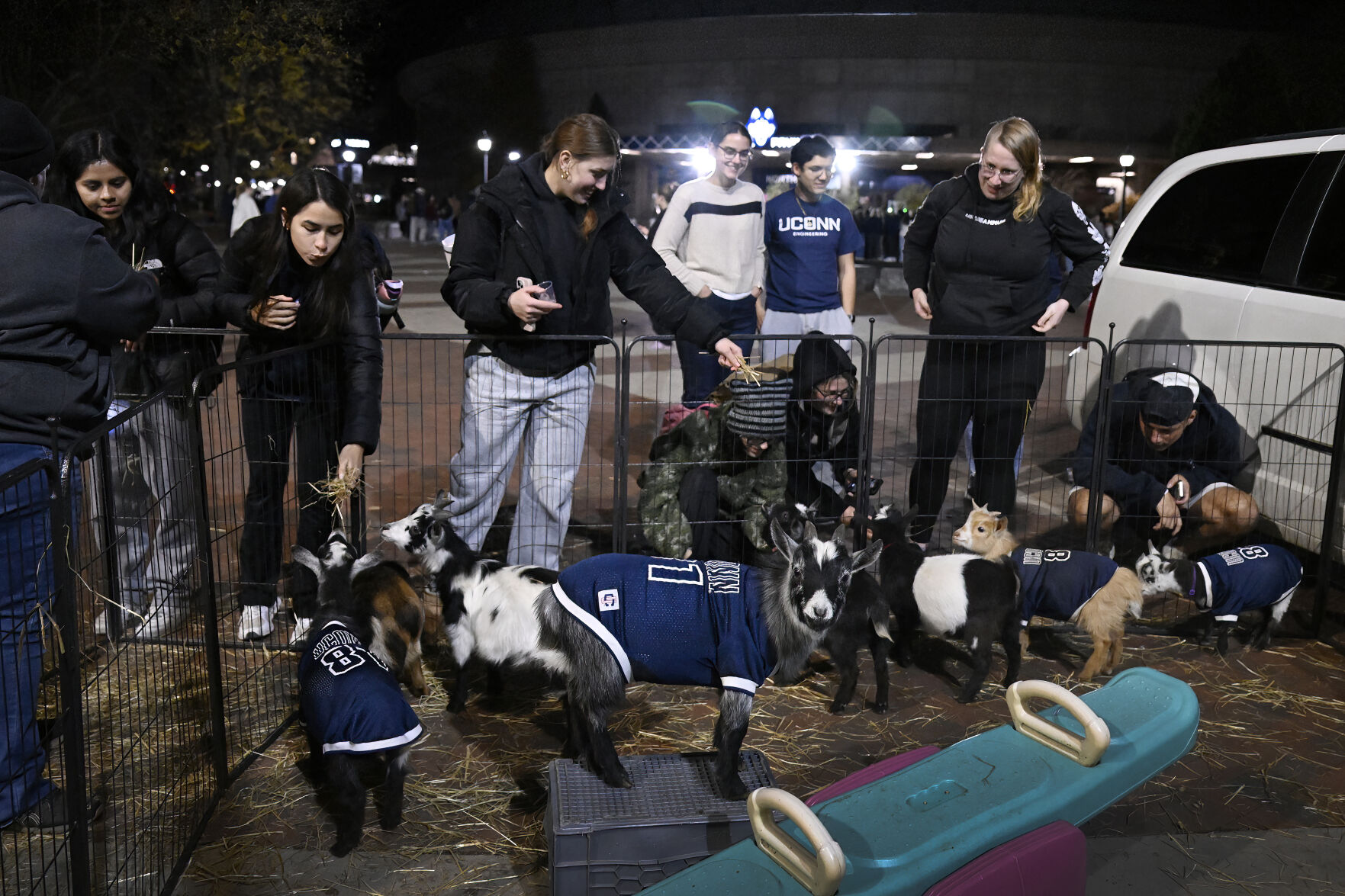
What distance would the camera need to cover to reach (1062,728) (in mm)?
3006

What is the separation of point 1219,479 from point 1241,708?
4.21 ft

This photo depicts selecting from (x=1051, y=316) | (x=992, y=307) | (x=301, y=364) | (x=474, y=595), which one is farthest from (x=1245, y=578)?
(x=301, y=364)

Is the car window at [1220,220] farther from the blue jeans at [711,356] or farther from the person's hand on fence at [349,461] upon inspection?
the person's hand on fence at [349,461]


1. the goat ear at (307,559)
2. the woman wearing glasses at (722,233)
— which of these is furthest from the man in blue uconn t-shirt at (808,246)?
the goat ear at (307,559)

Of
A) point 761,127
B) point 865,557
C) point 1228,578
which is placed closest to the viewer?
point 865,557

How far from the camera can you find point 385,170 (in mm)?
71938

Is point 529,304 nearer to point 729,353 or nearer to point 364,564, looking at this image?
point 729,353

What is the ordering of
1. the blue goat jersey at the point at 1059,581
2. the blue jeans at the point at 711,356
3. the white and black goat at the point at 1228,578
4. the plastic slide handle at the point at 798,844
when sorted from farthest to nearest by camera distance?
1. the blue jeans at the point at 711,356
2. the white and black goat at the point at 1228,578
3. the blue goat jersey at the point at 1059,581
4. the plastic slide handle at the point at 798,844

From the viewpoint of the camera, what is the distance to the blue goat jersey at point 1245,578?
4.76m

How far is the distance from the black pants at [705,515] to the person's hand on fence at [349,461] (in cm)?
155

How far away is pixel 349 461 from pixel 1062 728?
105 inches

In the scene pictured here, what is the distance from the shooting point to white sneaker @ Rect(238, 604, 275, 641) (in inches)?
176

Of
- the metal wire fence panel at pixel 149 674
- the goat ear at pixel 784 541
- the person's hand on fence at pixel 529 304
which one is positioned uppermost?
the person's hand on fence at pixel 529 304

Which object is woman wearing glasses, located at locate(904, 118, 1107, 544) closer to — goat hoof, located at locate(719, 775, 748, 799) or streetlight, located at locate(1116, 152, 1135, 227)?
goat hoof, located at locate(719, 775, 748, 799)
